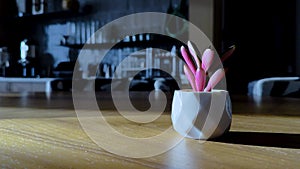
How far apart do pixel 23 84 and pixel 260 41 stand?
2540 millimetres

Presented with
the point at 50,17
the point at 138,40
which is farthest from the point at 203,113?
the point at 50,17

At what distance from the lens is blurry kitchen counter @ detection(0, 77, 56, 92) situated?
3.52m

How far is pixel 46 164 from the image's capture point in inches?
13.5

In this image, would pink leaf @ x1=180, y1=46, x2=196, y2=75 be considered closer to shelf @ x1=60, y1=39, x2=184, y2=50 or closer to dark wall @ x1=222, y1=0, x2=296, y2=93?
dark wall @ x1=222, y1=0, x2=296, y2=93

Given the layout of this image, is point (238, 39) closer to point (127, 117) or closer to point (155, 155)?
point (127, 117)

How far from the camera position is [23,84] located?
11.9 ft

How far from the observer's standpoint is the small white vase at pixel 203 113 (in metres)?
0.47

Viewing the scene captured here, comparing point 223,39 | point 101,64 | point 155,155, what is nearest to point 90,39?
point 101,64

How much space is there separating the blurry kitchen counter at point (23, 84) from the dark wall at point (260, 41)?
76.8 inches

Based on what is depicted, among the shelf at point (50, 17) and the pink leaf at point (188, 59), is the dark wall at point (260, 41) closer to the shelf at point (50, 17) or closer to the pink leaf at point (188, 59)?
the shelf at point (50, 17)

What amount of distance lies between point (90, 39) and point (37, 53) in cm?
79

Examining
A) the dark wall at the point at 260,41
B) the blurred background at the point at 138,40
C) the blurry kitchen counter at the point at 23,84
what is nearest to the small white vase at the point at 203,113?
the blurred background at the point at 138,40

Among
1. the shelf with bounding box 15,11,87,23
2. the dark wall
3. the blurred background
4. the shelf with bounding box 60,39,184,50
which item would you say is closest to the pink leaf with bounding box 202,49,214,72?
the blurred background

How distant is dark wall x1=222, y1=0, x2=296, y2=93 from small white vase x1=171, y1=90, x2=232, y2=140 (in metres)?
2.37
